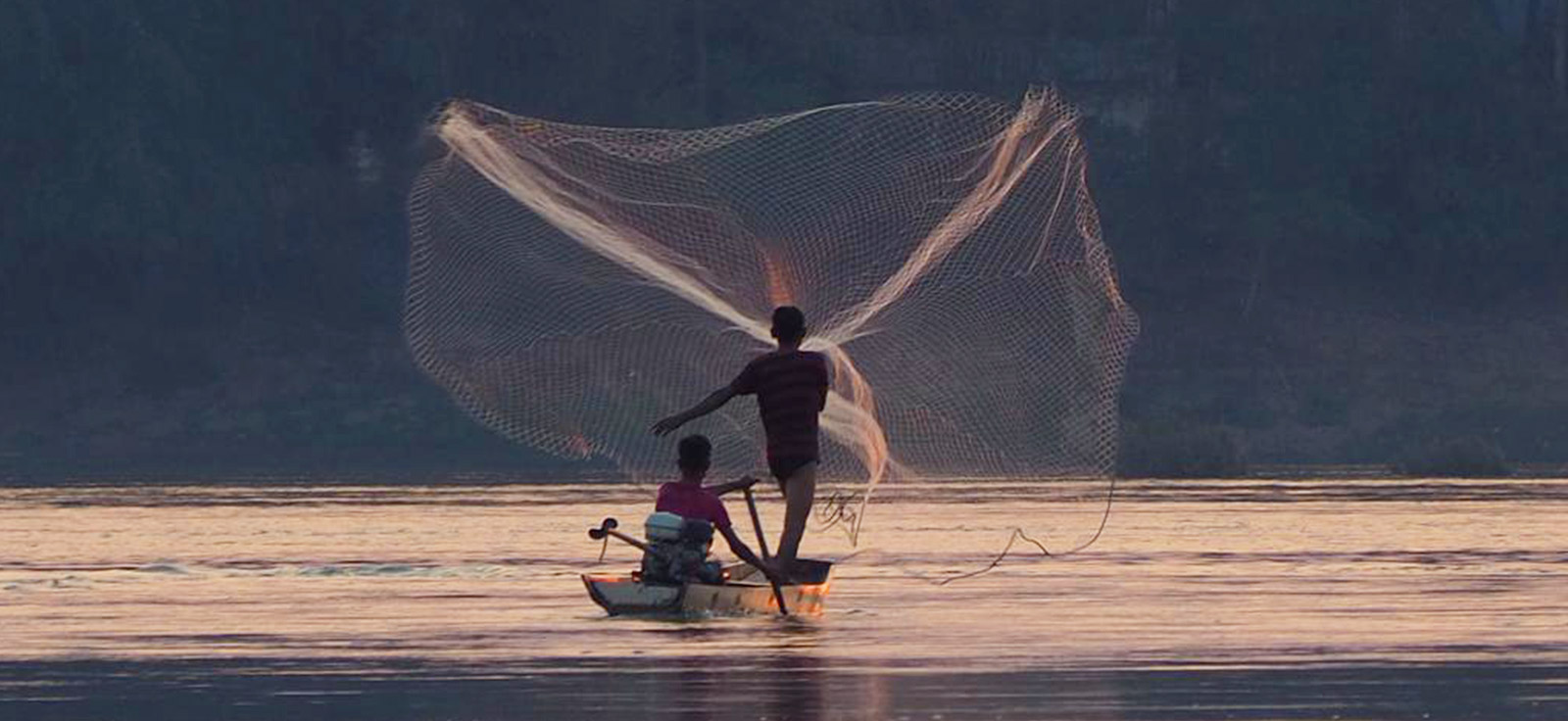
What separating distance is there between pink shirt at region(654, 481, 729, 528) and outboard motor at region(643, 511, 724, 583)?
31 cm

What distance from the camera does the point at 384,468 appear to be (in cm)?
5634

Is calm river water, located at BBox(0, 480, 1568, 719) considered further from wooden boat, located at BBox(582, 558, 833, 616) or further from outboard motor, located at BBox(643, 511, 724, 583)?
outboard motor, located at BBox(643, 511, 724, 583)

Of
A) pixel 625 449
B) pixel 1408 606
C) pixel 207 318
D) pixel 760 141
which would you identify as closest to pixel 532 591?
pixel 1408 606

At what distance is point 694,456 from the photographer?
23.4m

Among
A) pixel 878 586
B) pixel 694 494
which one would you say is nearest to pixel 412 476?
pixel 878 586

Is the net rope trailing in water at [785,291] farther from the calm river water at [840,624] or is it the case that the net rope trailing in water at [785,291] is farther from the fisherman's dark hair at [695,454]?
the fisherman's dark hair at [695,454]

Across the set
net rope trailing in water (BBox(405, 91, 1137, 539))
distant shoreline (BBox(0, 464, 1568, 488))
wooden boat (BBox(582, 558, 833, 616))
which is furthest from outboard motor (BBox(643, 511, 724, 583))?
distant shoreline (BBox(0, 464, 1568, 488))

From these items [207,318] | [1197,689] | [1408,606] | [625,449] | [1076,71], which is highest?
[1076,71]

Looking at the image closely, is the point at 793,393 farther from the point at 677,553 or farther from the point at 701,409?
the point at 677,553

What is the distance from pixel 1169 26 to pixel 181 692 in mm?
65848

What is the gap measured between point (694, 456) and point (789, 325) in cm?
89

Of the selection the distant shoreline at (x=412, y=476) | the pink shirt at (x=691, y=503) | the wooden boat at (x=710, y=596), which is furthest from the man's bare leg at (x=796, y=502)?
the distant shoreline at (x=412, y=476)

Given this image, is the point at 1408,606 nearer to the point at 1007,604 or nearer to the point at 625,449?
the point at 1007,604

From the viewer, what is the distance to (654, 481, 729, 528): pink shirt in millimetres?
23359
